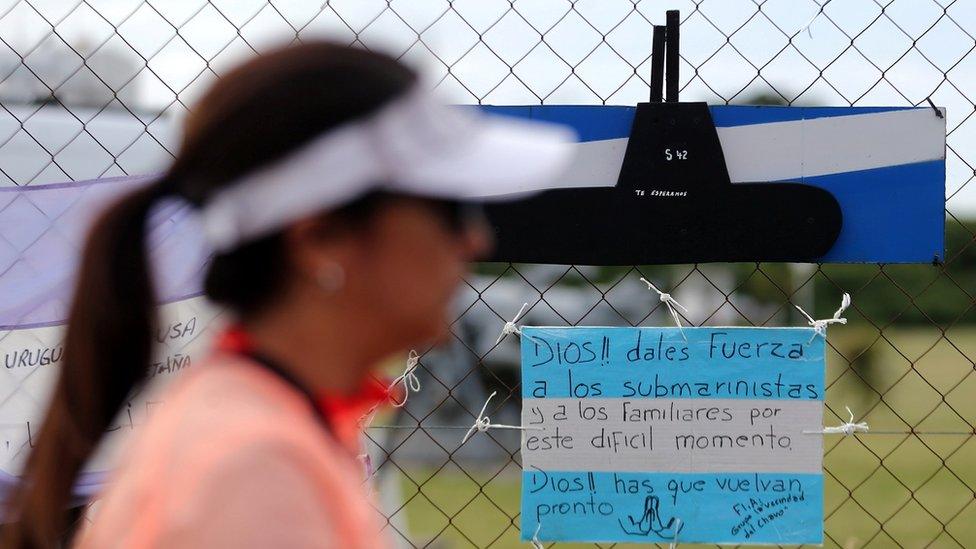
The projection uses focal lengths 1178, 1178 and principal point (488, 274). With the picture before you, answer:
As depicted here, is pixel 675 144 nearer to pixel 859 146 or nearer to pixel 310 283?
pixel 859 146

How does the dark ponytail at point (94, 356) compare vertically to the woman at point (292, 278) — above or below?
below

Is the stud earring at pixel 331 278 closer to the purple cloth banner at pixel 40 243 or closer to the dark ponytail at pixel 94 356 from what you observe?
the dark ponytail at pixel 94 356

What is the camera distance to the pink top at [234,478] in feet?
2.81

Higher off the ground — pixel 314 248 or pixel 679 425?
pixel 314 248

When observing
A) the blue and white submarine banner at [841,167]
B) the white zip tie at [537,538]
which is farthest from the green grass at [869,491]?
the blue and white submarine banner at [841,167]

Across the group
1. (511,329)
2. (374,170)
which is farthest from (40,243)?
(374,170)

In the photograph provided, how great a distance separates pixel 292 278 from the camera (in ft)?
3.30

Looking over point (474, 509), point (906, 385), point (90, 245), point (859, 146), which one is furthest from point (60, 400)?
point (906, 385)

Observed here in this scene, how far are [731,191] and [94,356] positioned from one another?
69.4 inches

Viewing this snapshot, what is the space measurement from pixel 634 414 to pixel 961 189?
3.08ft

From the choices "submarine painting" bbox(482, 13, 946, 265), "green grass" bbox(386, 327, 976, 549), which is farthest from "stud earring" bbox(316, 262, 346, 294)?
"green grass" bbox(386, 327, 976, 549)

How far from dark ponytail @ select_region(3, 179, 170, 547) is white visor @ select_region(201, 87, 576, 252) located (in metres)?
0.13

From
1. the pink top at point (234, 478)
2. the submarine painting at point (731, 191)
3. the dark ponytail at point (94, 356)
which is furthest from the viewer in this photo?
the submarine painting at point (731, 191)

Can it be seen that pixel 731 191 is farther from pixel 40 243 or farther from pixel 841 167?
pixel 40 243
